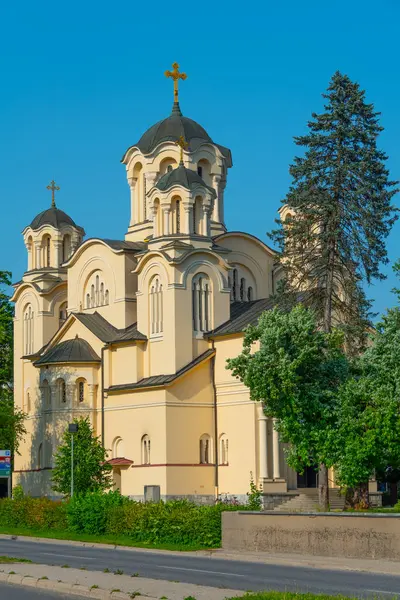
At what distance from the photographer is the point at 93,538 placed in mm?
36812

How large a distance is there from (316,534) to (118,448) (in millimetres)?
27062

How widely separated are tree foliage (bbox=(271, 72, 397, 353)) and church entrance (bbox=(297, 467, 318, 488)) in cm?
1196

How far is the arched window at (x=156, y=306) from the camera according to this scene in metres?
53.1

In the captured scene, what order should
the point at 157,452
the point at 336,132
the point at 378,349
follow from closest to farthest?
the point at 378,349 < the point at 336,132 < the point at 157,452

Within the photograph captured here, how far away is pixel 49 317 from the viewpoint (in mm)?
63344

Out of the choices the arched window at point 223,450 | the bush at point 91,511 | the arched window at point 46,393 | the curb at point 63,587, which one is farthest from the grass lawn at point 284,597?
the arched window at point 46,393

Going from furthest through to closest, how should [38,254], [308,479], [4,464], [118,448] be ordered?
[38,254] → [118,448] → [308,479] → [4,464]

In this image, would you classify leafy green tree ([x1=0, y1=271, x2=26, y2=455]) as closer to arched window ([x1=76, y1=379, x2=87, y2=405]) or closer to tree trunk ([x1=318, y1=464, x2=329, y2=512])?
arched window ([x1=76, y1=379, x2=87, y2=405])

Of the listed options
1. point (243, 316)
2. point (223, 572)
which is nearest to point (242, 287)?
point (243, 316)

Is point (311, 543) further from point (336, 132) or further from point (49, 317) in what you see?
point (49, 317)

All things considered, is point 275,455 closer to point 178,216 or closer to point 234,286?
point 234,286

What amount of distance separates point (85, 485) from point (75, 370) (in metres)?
10.3

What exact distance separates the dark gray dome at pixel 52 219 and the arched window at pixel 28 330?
485 centimetres

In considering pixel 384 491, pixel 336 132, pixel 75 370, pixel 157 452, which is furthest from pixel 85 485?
pixel 336 132
